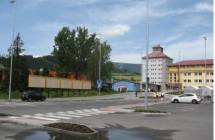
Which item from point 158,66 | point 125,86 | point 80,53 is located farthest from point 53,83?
point 158,66

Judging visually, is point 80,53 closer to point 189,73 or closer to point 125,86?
point 125,86

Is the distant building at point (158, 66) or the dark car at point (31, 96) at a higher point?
the distant building at point (158, 66)

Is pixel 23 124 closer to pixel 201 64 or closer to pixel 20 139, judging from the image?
pixel 20 139

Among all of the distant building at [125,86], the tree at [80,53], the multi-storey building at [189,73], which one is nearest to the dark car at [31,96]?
the tree at [80,53]

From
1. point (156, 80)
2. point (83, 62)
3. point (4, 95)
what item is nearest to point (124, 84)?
point (83, 62)

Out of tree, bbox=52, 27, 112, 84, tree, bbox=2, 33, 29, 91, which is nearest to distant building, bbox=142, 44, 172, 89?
tree, bbox=52, 27, 112, 84

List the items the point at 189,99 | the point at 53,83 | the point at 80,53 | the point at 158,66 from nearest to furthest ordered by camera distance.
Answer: the point at 189,99, the point at 53,83, the point at 80,53, the point at 158,66

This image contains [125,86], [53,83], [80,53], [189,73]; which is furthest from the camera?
[189,73]

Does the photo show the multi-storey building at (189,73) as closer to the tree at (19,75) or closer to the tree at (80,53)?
the tree at (80,53)

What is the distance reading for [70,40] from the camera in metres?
114

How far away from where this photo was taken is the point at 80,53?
114 metres

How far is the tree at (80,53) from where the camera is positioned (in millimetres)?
112688

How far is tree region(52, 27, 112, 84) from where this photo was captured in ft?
370

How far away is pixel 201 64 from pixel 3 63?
111 metres
